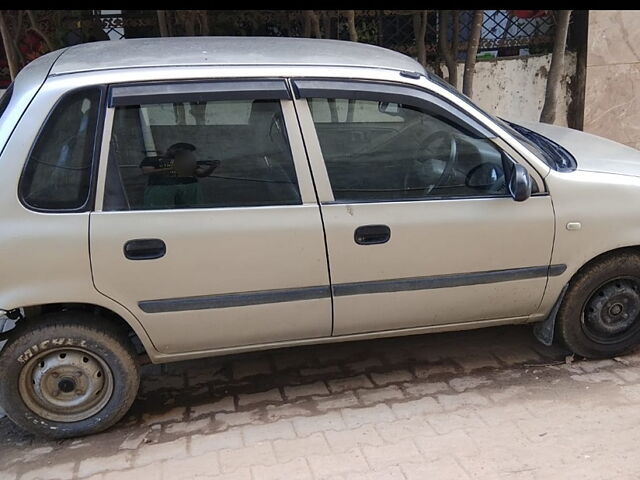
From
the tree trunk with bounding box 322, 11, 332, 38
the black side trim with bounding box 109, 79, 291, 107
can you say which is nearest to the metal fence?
the tree trunk with bounding box 322, 11, 332, 38

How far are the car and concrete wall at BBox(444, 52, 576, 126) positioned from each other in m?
4.19

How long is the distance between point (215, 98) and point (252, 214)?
0.59 meters

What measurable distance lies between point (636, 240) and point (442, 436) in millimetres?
1522

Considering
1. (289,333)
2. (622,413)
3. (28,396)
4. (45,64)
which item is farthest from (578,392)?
(45,64)

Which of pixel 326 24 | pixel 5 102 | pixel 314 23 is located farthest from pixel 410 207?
pixel 326 24

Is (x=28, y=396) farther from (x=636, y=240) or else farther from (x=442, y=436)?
(x=636, y=240)

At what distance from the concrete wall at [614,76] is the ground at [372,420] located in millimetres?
4628

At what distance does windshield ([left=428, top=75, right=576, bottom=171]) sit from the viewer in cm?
318

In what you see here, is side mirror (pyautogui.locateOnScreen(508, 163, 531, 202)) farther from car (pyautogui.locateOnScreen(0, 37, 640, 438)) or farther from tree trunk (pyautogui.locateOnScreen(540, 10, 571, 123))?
→ tree trunk (pyautogui.locateOnScreen(540, 10, 571, 123))

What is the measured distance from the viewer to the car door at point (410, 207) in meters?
2.96

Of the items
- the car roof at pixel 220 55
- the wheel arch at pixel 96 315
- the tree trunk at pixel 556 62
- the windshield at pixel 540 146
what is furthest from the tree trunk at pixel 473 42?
the wheel arch at pixel 96 315

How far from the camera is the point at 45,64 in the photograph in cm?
301

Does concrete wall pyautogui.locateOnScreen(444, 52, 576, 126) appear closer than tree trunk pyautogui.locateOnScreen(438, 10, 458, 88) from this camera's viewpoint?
No

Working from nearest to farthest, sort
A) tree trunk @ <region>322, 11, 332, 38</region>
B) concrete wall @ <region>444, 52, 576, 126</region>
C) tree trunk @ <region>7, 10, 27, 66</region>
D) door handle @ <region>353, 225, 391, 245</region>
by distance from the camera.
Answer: door handle @ <region>353, 225, 391, 245</region>
tree trunk @ <region>7, 10, 27, 66</region>
tree trunk @ <region>322, 11, 332, 38</region>
concrete wall @ <region>444, 52, 576, 126</region>
